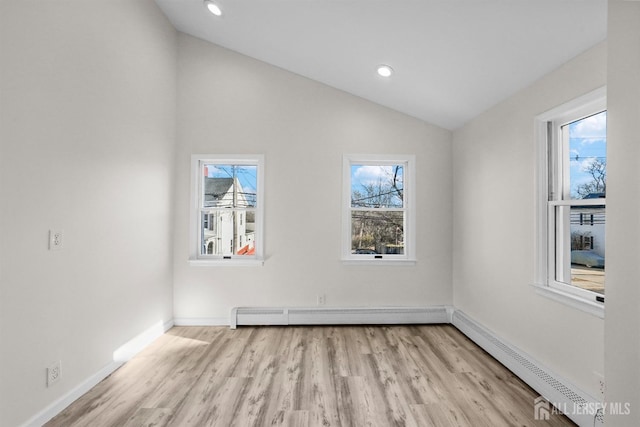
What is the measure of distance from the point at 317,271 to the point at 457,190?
1954 millimetres

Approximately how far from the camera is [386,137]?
13.5 feet

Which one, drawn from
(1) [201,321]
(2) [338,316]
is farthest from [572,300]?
(1) [201,321]

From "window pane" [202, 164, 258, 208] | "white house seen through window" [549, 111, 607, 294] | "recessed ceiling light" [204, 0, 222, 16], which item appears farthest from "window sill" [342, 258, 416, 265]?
"recessed ceiling light" [204, 0, 222, 16]

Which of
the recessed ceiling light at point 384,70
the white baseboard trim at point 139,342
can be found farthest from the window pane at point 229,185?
the recessed ceiling light at point 384,70

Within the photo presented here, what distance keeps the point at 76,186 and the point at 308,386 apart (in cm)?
222

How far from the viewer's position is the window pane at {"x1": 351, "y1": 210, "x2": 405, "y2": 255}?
4.20m

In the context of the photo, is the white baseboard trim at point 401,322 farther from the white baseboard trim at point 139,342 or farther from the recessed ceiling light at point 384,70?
the recessed ceiling light at point 384,70

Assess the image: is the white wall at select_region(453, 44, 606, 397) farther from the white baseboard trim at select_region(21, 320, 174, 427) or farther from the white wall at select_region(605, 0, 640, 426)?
the white baseboard trim at select_region(21, 320, 174, 427)

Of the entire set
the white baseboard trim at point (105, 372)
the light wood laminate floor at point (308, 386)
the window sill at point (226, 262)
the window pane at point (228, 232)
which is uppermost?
the window pane at point (228, 232)

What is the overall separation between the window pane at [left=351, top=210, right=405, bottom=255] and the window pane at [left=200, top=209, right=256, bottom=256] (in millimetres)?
1273

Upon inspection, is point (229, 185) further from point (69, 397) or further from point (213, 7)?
point (69, 397)

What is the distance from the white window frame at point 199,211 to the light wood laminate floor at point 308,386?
2.76 feet

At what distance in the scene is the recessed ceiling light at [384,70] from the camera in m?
3.29

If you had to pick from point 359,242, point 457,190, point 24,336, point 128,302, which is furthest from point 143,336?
point 457,190
